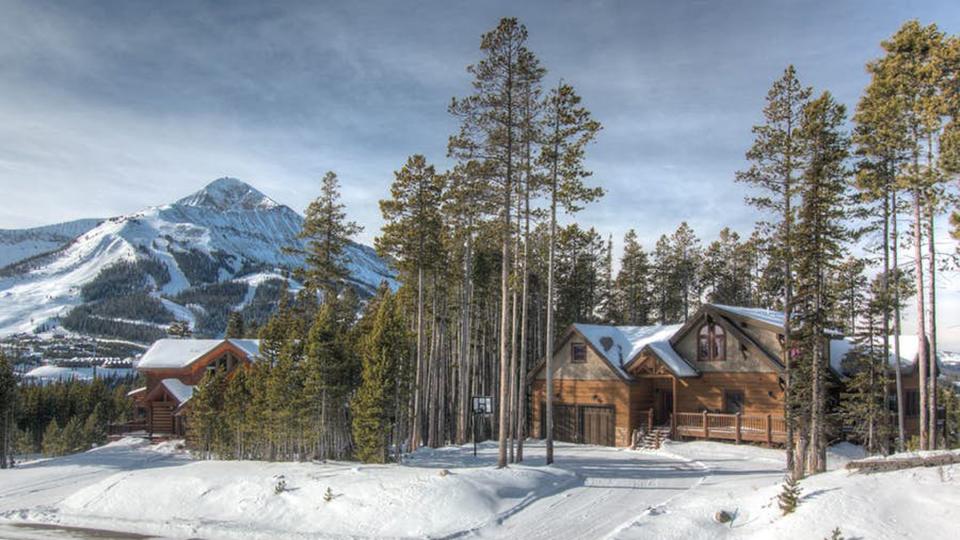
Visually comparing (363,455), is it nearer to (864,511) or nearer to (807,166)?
(864,511)

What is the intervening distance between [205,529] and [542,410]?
2382cm

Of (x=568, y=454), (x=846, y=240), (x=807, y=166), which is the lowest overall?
(x=568, y=454)

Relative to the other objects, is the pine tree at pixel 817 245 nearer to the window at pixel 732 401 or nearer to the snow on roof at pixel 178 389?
the window at pixel 732 401

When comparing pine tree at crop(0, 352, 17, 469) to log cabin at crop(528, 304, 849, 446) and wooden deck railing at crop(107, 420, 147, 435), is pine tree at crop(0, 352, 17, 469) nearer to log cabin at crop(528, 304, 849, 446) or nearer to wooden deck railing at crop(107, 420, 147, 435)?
wooden deck railing at crop(107, 420, 147, 435)

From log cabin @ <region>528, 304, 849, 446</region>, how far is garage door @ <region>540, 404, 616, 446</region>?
53mm

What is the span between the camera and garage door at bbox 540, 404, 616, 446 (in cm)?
3428

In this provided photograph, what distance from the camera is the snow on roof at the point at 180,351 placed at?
47875 millimetres

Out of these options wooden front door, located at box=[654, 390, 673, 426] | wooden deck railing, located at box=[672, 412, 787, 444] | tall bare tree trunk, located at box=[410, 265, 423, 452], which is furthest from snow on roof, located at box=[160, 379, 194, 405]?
wooden deck railing, located at box=[672, 412, 787, 444]

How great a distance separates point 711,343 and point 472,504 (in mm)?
21143

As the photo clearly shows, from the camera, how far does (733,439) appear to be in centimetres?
3100

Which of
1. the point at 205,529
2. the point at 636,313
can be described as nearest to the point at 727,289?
the point at 636,313

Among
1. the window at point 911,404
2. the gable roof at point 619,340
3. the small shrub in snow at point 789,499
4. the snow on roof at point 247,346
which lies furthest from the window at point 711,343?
the snow on roof at point 247,346

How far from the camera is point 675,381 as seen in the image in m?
32.9

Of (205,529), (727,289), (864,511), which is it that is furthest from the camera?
(727,289)
